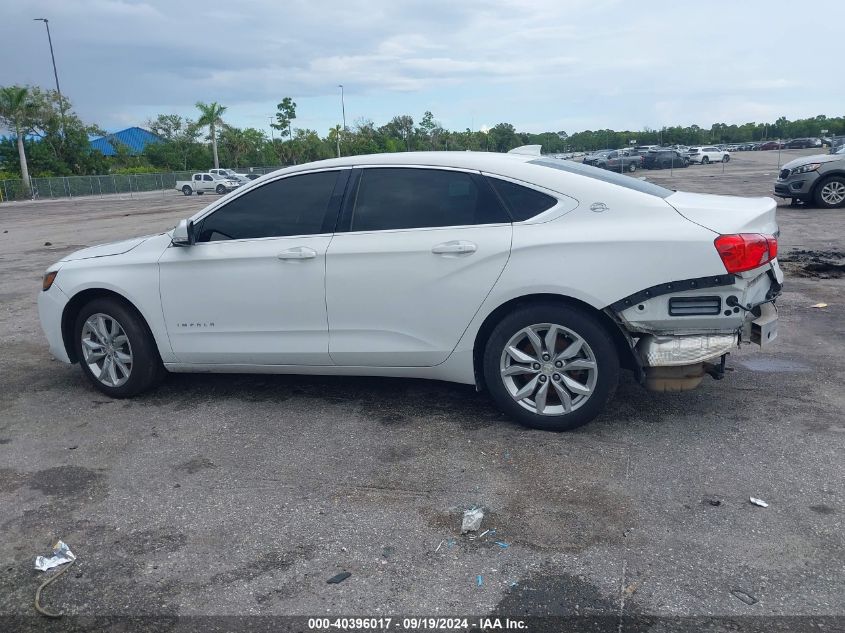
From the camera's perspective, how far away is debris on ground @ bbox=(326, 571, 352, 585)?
10.3 feet

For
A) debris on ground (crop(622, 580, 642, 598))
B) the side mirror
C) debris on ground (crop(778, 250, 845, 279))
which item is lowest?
debris on ground (crop(778, 250, 845, 279))

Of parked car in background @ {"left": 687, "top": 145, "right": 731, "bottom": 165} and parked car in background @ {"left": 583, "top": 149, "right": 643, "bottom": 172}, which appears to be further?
parked car in background @ {"left": 687, "top": 145, "right": 731, "bottom": 165}

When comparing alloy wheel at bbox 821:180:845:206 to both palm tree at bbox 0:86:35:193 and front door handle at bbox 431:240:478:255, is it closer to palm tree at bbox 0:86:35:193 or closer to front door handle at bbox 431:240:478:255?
front door handle at bbox 431:240:478:255

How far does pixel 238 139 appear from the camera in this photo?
7906 centimetres

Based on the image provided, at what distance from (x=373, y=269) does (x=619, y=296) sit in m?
1.54

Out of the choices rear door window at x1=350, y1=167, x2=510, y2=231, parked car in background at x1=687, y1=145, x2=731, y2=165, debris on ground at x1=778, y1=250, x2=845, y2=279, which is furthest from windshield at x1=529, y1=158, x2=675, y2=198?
parked car in background at x1=687, y1=145, x2=731, y2=165

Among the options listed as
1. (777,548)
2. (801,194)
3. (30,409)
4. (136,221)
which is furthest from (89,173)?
(777,548)

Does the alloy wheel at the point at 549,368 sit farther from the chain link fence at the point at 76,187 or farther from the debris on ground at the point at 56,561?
the chain link fence at the point at 76,187

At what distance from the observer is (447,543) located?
3.44 metres

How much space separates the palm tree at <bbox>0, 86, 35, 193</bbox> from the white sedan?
56.8 metres

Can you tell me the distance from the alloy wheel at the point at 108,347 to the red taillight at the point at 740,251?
410cm

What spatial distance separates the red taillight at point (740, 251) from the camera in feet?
13.8

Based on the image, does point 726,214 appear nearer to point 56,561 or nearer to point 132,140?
point 56,561

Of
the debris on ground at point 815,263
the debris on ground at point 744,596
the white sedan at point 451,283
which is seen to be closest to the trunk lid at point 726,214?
the white sedan at point 451,283
